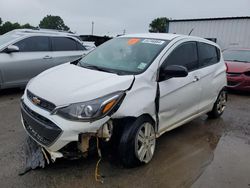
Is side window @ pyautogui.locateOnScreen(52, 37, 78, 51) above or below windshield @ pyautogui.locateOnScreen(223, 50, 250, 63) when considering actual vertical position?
above

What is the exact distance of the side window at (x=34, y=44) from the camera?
665 centimetres

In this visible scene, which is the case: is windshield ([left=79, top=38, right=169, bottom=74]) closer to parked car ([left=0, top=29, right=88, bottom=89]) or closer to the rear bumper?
parked car ([left=0, top=29, right=88, bottom=89])

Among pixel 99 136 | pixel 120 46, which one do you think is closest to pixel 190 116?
pixel 120 46

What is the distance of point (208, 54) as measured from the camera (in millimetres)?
4977

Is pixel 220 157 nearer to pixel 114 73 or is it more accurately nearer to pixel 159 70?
pixel 159 70

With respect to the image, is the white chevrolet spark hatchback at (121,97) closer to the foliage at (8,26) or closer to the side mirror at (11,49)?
the side mirror at (11,49)

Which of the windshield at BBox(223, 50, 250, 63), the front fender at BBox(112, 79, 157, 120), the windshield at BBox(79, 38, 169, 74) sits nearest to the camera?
the front fender at BBox(112, 79, 157, 120)

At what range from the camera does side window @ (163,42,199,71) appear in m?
3.91

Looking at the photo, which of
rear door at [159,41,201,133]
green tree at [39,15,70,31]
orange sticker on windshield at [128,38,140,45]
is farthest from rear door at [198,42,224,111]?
green tree at [39,15,70,31]

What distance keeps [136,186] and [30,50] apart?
4.97 m

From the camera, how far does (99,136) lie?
297 centimetres

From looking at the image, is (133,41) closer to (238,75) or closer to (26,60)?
(26,60)

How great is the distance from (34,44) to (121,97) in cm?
462

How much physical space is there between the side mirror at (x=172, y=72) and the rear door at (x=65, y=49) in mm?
4347
